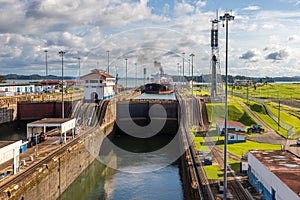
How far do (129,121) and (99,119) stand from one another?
11.1 meters

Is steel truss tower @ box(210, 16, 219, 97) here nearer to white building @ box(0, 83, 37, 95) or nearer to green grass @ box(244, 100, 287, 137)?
green grass @ box(244, 100, 287, 137)

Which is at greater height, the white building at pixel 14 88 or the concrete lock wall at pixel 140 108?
the white building at pixel 14 88

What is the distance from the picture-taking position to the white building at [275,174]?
51.7 feet

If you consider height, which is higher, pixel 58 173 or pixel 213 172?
pixel 213 172

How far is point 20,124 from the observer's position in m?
60.1

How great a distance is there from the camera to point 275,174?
1758 centimetres

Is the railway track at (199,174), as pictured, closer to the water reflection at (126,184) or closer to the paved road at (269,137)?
the water reflection at (126,184)

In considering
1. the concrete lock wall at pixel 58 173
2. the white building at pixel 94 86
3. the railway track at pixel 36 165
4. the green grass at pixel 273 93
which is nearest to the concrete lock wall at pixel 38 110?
the white building at pixel 94 86

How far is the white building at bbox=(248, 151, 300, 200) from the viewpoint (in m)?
15.8

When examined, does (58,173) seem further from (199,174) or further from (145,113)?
(145,113)

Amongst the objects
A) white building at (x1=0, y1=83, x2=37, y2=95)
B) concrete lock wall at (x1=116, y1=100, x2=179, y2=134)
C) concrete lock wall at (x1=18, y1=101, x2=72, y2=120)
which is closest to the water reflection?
concrete lock wall at (x1=116, y1=100, x2=179, y2=134)

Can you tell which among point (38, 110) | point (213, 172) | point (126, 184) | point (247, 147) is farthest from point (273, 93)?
point (213, 172)

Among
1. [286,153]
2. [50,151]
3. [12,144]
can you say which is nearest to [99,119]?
[50,151]

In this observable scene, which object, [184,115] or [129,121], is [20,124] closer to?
[129,121]
